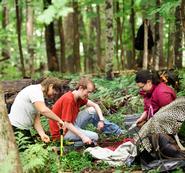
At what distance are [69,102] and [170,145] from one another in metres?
2.14

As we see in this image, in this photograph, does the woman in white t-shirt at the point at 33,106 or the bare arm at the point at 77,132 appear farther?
the bare arm at the point at 77,132

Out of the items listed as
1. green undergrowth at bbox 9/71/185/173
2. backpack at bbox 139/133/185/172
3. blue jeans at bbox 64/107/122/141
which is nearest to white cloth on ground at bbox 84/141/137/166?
green undergrowth at bbox 9/71/185/173

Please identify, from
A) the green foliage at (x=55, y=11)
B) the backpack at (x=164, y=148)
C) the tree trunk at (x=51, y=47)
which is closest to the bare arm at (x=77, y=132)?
the backpack at (x=164, y=148)

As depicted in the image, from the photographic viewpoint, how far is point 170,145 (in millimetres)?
6613

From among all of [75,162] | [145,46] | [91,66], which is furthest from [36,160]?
[91,66]

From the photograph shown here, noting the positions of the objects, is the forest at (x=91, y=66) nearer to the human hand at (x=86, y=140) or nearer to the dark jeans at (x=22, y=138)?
the dark jeans at (x=22, y=138)

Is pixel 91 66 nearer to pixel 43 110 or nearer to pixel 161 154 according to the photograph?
pixel 43 110

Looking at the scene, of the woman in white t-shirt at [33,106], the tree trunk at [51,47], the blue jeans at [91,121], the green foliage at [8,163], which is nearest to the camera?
the green foliage at [8,163]

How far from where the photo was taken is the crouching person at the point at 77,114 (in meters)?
7.91

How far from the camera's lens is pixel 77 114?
855 centimetres

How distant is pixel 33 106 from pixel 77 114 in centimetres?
112

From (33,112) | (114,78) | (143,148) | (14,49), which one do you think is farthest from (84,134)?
(14,49)

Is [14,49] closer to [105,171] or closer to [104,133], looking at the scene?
[104,133]

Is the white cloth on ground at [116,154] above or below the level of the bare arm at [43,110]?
below
